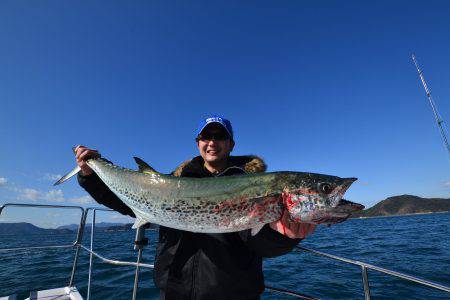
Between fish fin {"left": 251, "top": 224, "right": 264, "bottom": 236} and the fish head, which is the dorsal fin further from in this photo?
the fish head

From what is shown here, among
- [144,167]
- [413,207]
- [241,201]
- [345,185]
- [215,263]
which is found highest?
[413,207]

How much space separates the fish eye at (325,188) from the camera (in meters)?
2.76

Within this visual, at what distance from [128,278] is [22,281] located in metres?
4.55

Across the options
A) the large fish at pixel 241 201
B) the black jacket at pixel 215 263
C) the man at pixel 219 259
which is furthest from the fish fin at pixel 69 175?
the black jacket at pixel 215 263

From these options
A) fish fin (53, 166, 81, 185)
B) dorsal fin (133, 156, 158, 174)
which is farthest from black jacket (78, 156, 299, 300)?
fish fin (53, 166, 81, 185)

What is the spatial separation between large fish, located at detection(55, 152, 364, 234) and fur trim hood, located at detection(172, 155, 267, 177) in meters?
0.47

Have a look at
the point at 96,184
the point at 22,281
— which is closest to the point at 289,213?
the point at 96,184

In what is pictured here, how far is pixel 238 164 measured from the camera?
368 cm

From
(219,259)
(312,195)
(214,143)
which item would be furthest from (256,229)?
(214,143)

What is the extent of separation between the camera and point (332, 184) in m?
2.79

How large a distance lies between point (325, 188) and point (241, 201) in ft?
2.90

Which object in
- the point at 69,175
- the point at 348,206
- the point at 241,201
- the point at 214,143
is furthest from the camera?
the point at 69,175

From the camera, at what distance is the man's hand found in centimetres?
272

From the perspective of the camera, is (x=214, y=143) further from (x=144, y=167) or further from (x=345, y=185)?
(x=345, y=185)
